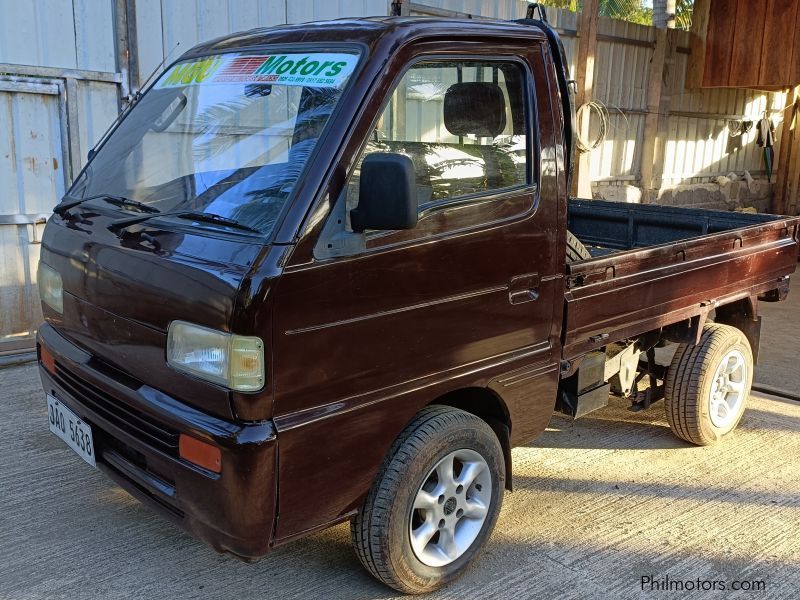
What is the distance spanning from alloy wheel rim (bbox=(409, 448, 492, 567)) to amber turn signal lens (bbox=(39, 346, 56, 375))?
1.63 m

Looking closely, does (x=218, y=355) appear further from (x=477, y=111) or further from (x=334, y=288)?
(x=477, y=111)

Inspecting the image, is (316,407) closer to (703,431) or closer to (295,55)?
(295,55)

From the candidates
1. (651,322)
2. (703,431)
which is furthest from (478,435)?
(703,431)

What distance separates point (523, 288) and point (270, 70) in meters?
1.33

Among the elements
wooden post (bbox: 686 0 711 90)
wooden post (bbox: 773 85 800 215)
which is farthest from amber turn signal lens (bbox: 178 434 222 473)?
wooden post (bbox: 773 85 800 215)

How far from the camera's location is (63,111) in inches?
227

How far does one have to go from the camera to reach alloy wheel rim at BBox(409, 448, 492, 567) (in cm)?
300

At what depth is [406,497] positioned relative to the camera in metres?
2.85

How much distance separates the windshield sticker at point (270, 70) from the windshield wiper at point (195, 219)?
0.61 meters

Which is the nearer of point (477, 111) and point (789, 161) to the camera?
point (477, 111)

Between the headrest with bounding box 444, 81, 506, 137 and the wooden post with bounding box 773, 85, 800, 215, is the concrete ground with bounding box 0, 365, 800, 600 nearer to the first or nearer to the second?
the headrest with bounding box 444, 81, 506, 137

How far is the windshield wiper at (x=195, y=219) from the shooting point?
2572 millimetres

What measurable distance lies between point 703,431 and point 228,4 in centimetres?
486

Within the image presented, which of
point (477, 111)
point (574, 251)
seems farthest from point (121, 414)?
point (574, 251)
